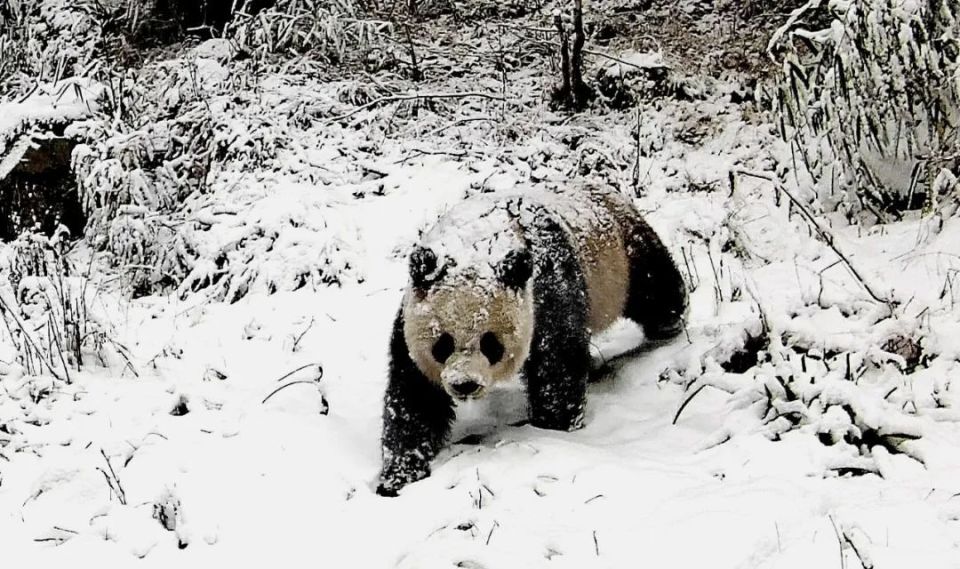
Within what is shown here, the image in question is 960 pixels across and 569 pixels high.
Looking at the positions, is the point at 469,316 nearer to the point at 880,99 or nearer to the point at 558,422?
the point at 558,422

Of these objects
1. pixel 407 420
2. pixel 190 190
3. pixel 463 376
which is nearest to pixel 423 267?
pixel 463 376

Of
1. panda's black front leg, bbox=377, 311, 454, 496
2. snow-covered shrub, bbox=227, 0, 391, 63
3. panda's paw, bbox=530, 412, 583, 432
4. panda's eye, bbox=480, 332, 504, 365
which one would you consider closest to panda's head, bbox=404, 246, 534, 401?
panda's eye, bbox=480, 332, 504, 365

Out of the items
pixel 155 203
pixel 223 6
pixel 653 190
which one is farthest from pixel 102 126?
pixel 653 190

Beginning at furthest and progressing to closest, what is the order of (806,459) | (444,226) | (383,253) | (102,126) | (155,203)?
(102,126) < (155,203) < (383,253) < (444,226) < (806,459)

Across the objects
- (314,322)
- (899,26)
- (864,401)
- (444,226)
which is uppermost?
(899,26)

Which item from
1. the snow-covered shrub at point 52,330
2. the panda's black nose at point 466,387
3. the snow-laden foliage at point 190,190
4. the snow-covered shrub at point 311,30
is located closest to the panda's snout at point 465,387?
the panda's black nose at point 466,387

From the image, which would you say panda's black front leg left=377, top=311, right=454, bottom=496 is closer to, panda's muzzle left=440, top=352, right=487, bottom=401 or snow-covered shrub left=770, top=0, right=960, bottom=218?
panda's muzzle left=440, top=352, right=487, bottom=401

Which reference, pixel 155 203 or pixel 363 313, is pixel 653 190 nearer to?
pixel 363 313

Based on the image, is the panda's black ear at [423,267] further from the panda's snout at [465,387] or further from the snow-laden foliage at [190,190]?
the snow-laden foliage at [190,190]

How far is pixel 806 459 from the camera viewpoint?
134 inches

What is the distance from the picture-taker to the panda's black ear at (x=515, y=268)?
385cm

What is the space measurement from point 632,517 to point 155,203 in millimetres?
6725

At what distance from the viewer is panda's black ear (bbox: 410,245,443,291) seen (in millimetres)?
3871

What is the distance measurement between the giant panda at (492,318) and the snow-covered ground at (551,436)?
0.67ft
